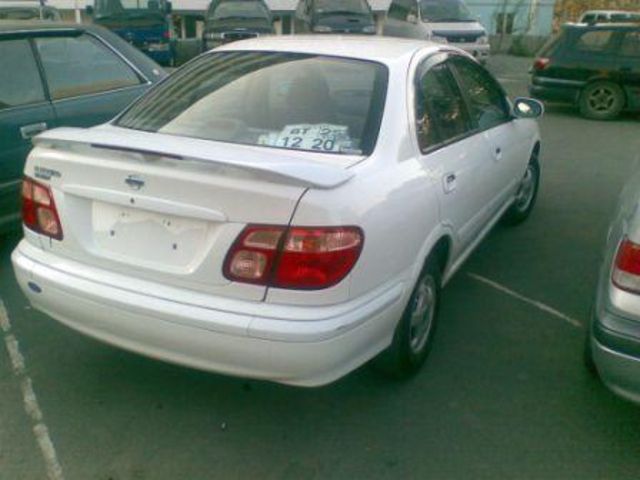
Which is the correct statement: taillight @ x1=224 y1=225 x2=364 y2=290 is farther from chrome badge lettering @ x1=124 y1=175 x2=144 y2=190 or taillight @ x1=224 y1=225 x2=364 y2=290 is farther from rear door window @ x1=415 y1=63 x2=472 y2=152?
rear door window @ x1=415 y1=63 x2=472 y2=152

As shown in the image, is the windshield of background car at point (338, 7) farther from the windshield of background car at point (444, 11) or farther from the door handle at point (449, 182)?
the door handle at point (449, 182)

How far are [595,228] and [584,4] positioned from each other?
741 inches

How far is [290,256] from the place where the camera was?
2287 millimetres

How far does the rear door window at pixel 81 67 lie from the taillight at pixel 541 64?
7.85 m

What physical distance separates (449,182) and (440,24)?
44.8 feet

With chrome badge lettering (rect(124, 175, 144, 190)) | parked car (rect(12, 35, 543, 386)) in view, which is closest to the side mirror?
parked car (rect(12, 35, 543, 386))

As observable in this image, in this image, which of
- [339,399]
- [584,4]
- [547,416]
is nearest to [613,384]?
[547,416]

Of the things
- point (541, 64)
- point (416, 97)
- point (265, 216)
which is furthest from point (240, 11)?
point (265, 216)

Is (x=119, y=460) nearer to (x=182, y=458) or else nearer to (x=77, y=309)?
(x=182, y=458)

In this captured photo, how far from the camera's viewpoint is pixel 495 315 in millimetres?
3857

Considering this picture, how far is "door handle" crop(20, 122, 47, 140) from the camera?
4152mm

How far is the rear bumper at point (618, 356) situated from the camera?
2381 millimetres

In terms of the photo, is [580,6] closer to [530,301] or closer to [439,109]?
[530,301]

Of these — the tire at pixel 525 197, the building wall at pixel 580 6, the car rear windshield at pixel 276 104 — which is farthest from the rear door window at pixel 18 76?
the building wall at pixel 580 6
